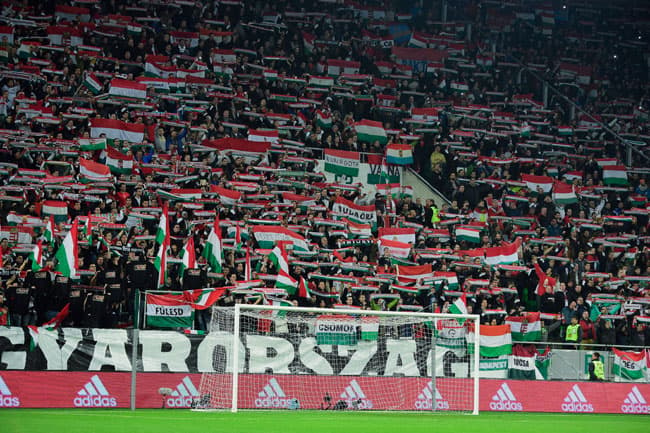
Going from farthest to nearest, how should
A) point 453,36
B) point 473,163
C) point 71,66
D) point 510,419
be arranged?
point 453,36 < point 473,163 < point 71,66 < point 510,419

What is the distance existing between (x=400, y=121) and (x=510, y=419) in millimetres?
20898

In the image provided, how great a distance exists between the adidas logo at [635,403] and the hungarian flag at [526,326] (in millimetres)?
3545

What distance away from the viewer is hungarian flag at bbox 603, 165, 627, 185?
39.7 meters

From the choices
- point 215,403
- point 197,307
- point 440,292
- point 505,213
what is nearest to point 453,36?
point 505,213

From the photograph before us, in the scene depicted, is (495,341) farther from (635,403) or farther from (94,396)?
(94,396)

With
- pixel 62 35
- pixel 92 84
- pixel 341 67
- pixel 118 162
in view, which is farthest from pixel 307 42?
pixel 118 162

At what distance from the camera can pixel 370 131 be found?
127ft

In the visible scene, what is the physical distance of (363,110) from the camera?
3972cm

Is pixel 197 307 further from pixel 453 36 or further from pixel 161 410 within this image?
pixel 453 36

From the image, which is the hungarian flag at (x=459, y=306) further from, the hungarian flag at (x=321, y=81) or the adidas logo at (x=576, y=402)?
the hungarian flag at (x=321, y=81)

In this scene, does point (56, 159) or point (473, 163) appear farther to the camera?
point (473, 163)

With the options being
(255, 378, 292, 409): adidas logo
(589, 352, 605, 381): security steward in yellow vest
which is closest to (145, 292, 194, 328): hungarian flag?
(255, 378, 292, 409): adidas logo

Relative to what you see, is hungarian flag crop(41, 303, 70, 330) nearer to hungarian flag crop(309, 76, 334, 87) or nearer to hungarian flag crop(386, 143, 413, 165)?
hungarian flag crop(386, 143, 413, 165)

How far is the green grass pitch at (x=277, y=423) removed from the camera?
15.0 metres
